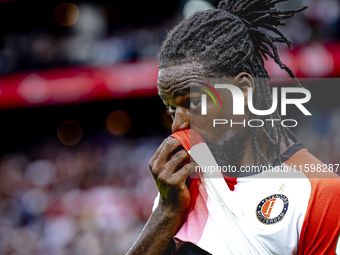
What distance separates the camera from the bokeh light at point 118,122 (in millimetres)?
6750

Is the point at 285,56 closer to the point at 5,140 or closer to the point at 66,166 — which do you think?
the point at 66,166

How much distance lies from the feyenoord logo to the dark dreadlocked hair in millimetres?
152

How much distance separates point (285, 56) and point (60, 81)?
3399 millimetres

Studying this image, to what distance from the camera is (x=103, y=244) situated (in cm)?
446

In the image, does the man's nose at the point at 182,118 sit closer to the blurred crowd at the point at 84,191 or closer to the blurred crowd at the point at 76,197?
the blurred crowd at the point at 84,191

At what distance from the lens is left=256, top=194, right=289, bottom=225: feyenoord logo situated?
41.8 inches

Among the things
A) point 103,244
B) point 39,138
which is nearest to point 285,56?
point 103,244

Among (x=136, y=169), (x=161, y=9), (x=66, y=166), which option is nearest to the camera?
(x=136, y=169)

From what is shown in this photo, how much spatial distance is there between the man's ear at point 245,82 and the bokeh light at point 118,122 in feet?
18.3

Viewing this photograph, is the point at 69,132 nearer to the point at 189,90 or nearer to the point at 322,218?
the point at 189,90

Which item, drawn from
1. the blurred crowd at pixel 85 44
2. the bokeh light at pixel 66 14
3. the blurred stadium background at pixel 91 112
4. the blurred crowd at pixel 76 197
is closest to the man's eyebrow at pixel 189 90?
the blurred stadium background at pixel 91 112

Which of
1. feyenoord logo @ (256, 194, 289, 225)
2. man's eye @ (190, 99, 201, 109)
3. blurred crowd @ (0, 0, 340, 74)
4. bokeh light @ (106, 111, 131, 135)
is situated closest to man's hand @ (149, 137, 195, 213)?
man's eye @ (190, 99, 201, 109)

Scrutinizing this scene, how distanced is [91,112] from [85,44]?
4.55 feet

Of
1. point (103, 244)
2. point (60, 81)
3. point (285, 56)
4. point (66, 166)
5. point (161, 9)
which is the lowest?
point (103, 244)
